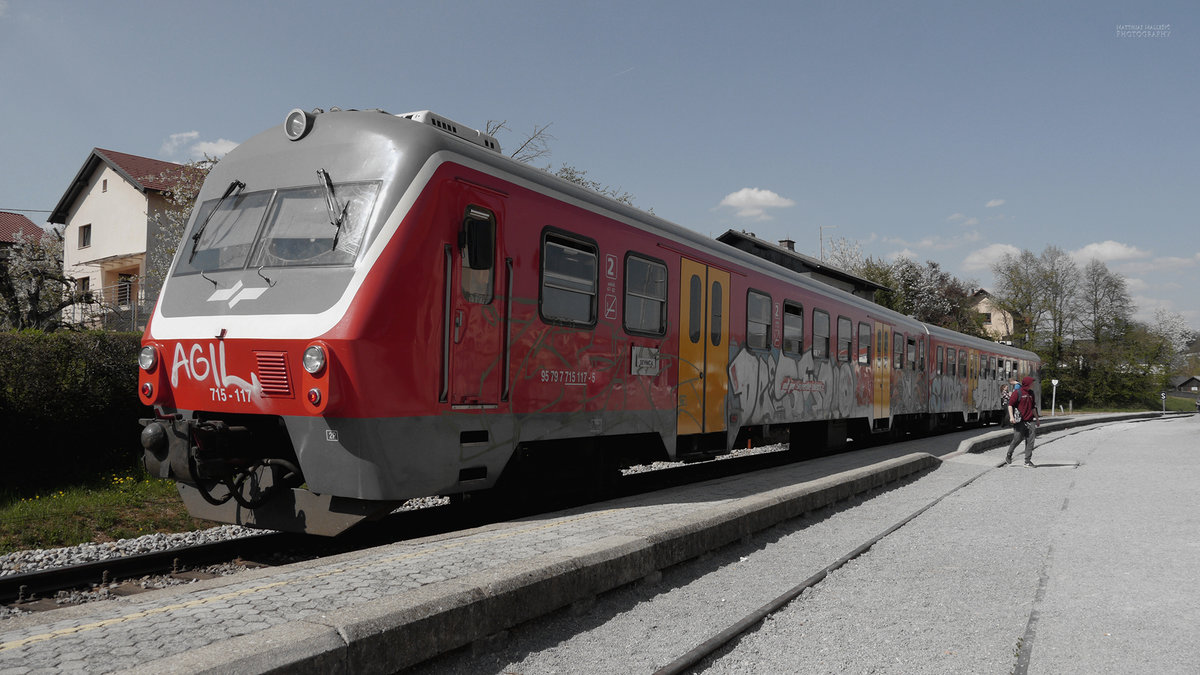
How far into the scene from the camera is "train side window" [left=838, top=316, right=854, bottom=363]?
14797 mm

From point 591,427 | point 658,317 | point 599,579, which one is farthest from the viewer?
point 658,317

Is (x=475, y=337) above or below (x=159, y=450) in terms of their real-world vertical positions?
above

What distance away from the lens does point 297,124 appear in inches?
265

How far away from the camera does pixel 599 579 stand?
4.94 meters

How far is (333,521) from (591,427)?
2668 millimetres

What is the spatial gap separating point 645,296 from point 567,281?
141 cm

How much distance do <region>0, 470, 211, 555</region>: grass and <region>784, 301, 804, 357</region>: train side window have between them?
8053 mm

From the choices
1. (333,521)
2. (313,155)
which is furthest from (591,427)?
(313,155)

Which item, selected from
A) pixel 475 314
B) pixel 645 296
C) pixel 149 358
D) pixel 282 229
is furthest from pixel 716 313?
pixel 149 358

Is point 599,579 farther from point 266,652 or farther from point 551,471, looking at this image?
point 551,471

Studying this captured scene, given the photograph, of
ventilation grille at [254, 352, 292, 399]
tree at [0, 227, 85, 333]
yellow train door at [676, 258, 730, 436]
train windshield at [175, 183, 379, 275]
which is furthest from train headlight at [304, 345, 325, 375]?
tree at [0, 227, 85, 333]

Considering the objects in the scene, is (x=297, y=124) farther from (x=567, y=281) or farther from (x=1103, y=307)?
(x=1103, y=307)

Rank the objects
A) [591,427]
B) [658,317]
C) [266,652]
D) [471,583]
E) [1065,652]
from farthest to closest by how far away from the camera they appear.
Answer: [658,317] → [591,427] → [1065,652] → [471,583] → [266,652]

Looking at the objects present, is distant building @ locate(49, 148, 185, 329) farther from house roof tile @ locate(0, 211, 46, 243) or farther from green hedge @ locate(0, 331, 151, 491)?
green hedge @ locate(0, 331, 151, 491)
